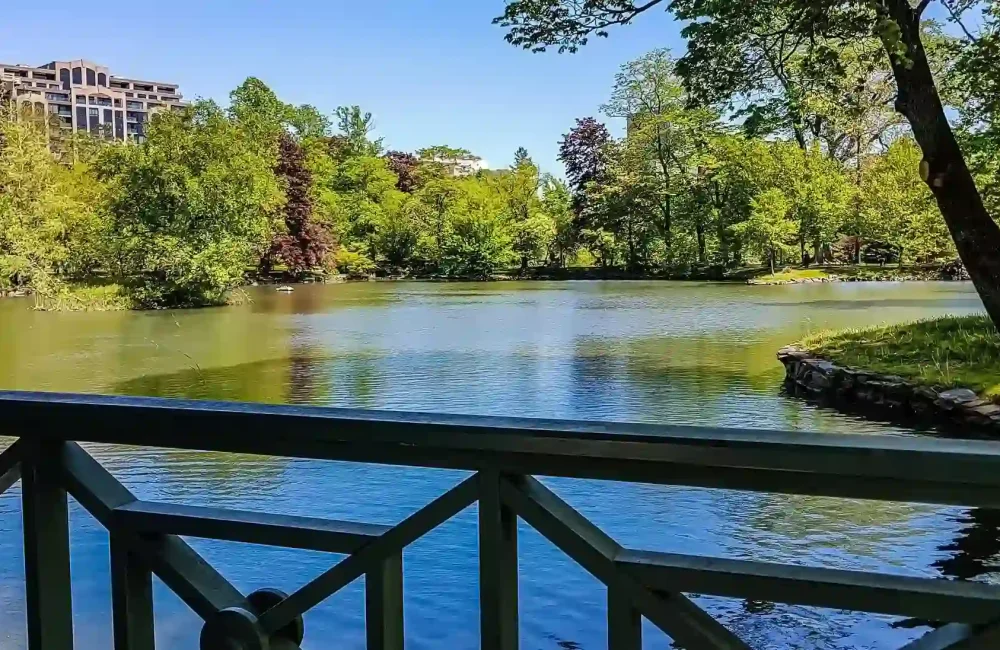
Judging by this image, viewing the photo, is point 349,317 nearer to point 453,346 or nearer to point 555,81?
point 453,346

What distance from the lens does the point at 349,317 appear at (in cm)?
1706

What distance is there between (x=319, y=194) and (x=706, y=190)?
587 inches

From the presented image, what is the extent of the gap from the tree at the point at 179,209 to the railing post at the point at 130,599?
20.0m

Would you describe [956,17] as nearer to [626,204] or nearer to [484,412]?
[484,412]

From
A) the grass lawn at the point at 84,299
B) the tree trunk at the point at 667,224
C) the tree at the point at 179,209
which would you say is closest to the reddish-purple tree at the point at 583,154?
the tree trunk at the point at 667,224

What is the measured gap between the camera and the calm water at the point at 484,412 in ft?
11.4

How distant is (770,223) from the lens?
26.2 m

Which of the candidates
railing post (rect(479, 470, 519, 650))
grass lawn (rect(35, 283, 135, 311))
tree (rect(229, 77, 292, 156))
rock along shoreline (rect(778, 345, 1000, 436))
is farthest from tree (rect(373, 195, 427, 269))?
railing post (rect(479, 470, 519, 650))

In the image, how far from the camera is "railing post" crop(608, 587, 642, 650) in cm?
81

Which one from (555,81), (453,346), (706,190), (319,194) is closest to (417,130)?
(319,194)

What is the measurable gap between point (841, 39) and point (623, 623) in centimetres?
647

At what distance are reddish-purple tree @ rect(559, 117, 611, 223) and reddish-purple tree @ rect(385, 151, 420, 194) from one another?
8796 mm

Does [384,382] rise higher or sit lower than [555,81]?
lower

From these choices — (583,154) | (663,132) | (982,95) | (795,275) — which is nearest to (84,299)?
(982,95)
